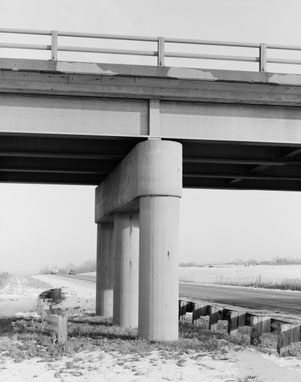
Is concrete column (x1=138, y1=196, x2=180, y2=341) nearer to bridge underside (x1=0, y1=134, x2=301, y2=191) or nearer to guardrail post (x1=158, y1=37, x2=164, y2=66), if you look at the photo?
bridge underside (x1=0, y1=134, x2=301, y2=191)

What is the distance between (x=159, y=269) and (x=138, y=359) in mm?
3144

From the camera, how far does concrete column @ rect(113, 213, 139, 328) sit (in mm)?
19188

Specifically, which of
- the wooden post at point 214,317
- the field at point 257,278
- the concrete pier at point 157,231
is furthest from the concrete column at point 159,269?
the field at point 257,278

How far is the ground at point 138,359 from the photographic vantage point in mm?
11531

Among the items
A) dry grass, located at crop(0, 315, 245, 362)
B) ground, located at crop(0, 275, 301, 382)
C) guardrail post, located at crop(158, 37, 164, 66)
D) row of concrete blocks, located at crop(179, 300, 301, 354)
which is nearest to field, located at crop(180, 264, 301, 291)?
row of concrete blocks, located at crop(179, 300, 301, 354)

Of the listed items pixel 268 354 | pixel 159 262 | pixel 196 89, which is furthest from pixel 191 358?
pixel 196 89

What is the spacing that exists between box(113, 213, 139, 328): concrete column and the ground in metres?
2.00

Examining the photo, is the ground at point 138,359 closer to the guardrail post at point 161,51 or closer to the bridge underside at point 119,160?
the bridge underside at point 119,160

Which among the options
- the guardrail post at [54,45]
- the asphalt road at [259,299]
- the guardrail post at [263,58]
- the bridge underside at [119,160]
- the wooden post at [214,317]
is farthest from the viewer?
the asphalt road at [259,299]

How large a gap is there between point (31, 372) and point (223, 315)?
290 inches

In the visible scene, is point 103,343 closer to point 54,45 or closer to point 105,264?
point 54,45

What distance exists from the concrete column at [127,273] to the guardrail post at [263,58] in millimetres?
6590

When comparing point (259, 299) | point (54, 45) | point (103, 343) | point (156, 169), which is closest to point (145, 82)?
point (156, 169)

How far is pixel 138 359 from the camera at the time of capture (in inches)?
519
